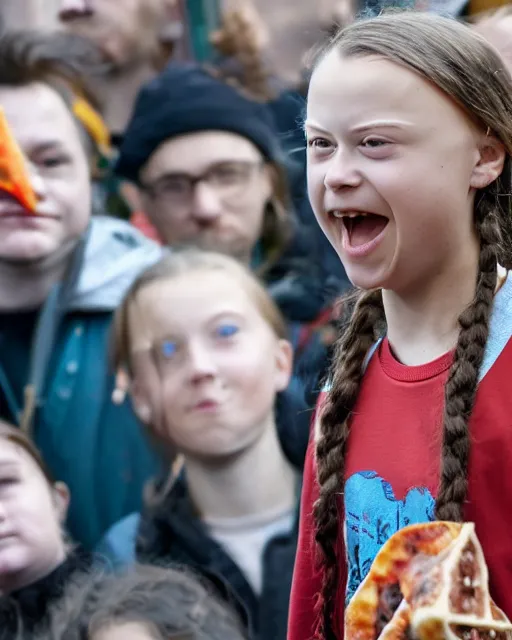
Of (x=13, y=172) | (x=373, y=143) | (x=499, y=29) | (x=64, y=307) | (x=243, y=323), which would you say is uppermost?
(x=373, y=143)

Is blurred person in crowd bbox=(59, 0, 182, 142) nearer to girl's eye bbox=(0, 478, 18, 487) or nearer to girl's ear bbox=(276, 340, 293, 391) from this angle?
girl's ear bbox=(276, 340, 293, 391)

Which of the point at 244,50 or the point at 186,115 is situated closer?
the point at 186,115

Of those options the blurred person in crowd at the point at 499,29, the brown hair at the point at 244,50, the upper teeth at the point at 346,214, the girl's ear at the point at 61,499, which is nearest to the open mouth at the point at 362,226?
the upper teeth at the point at 346,214

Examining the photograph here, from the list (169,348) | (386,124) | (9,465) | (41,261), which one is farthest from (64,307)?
(386,124)

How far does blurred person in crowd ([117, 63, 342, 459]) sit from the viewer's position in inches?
118

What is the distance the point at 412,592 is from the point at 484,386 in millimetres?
256

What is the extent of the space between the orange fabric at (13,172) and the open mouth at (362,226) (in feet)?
4.72

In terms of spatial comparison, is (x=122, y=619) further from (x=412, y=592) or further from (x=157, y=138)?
(x=157, y=138)

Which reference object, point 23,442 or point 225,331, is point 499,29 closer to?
point 225,331

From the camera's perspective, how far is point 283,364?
261 centimetres

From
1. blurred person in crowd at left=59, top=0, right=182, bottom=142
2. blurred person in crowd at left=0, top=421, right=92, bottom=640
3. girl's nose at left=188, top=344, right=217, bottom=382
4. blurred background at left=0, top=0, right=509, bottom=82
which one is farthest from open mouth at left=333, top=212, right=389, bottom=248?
blurred background at left=0, top=0, right=509, bottom=82

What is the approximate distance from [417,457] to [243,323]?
1.16 meters

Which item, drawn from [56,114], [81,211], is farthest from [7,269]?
[56,114]

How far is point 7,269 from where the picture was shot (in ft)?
9.48
